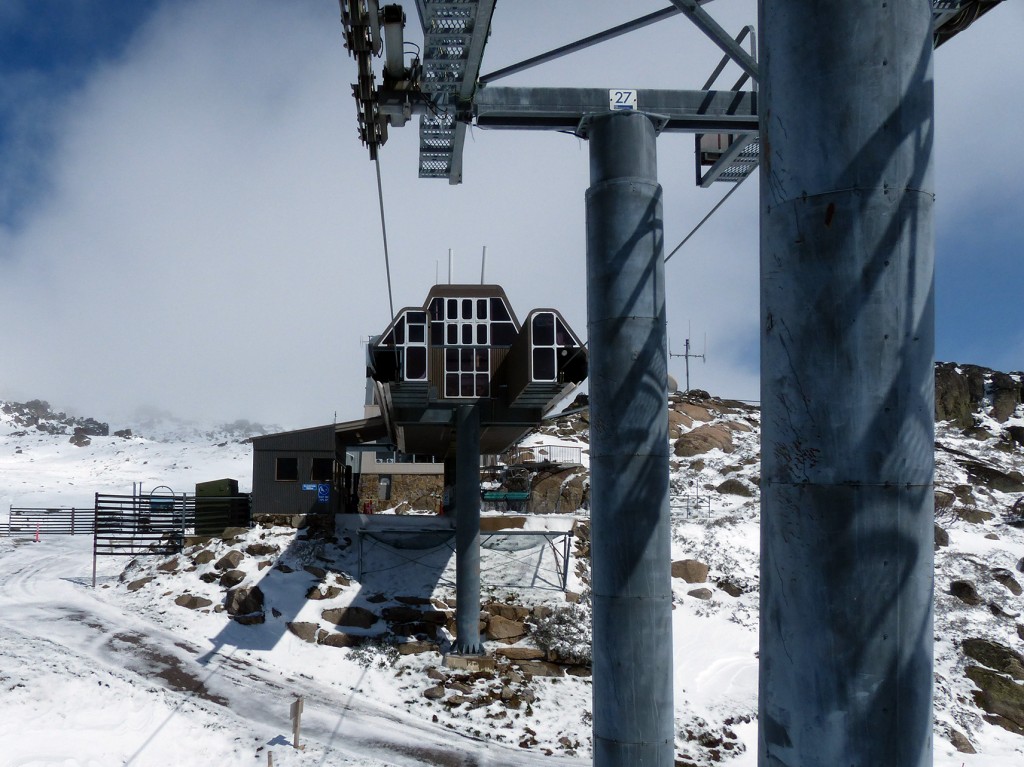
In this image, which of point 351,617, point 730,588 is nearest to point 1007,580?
point 730,588

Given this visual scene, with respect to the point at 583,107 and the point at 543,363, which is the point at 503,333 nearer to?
the point at 543,363

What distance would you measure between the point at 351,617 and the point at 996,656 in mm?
20451

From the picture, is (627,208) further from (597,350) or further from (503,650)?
(503,650)

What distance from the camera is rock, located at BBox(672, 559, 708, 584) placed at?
30.1 meters

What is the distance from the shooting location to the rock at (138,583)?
2783 centimetres

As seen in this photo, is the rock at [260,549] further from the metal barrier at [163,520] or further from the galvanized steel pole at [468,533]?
the galvanized steel pole at [468,533]

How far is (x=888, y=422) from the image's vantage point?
168 inches

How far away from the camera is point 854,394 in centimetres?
429

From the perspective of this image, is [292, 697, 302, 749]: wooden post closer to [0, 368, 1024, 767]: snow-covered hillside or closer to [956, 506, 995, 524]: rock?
[0, 368, 1024, 767]: snow-covered hillside

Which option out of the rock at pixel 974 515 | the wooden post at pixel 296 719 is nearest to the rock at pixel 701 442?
the rock at pixel 974 515

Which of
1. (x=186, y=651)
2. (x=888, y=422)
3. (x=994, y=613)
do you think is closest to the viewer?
(x=888, y=422)

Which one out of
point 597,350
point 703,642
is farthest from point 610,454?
point 703,642

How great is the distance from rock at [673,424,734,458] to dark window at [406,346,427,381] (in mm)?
31249

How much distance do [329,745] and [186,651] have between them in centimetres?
718
